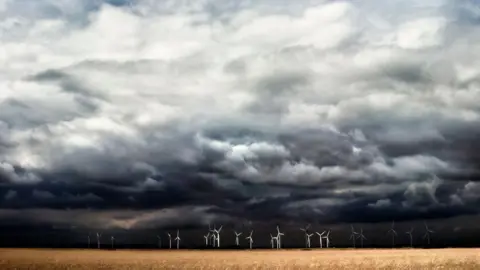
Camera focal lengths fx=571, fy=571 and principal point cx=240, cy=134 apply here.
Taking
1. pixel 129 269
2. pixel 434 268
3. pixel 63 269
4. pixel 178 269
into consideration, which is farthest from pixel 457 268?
pixel 63 269

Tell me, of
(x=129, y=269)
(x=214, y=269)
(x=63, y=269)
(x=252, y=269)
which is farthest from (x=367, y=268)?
(x=63, y=269)

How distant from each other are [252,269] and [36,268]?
31495mm

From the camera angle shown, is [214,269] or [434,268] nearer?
[434,268]

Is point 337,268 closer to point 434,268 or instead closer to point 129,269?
point 434,268

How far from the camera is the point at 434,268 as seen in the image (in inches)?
3076

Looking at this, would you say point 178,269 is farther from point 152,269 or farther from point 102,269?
point 102,269

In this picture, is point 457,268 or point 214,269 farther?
point 214,269

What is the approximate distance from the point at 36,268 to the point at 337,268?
145 feet

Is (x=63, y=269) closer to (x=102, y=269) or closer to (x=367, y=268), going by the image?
(x=102, y=269)

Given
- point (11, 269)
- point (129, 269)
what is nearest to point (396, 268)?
point (129, 269)

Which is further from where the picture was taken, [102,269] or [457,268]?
[102,269]

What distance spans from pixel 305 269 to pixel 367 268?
907 cm

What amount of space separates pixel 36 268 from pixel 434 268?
56.5m

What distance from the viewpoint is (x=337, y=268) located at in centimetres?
8444
